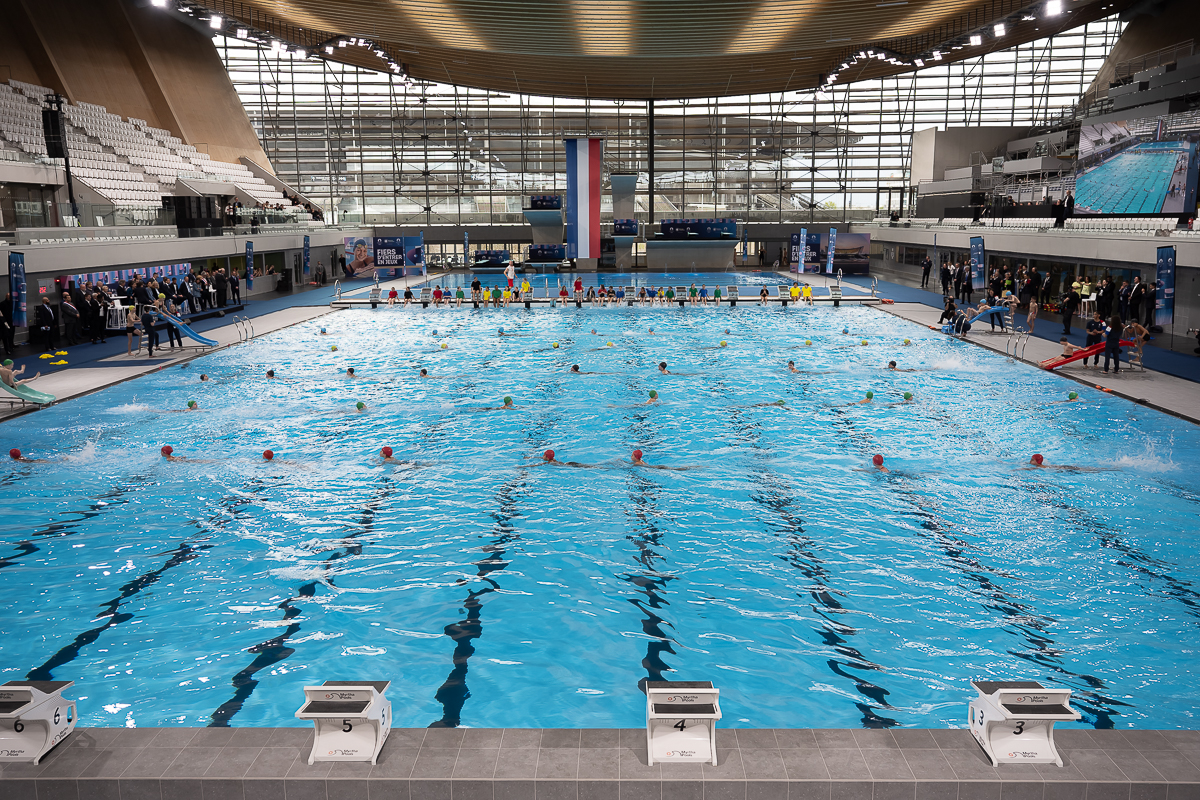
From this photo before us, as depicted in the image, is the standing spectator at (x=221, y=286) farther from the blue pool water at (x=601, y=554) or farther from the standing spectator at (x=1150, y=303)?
the standing spectator at (x=1150, y=303)

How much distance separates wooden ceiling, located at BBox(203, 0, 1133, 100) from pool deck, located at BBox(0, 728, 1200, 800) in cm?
2296

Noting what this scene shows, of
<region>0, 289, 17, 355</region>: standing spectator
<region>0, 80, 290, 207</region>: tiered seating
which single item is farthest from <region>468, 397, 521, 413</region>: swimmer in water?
<region>0, 80, 290, 207</region>: tiered seating

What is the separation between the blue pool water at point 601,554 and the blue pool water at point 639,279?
1930 centimetres

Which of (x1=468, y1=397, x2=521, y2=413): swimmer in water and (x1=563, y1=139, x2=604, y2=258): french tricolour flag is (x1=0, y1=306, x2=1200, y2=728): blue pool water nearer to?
(x1=468, y1=397, x2=521, y2=413): swimmer in water

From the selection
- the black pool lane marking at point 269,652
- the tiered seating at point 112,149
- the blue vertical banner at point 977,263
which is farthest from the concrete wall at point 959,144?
the black pool lane marking at point 269,652

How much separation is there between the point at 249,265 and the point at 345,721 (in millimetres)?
26309

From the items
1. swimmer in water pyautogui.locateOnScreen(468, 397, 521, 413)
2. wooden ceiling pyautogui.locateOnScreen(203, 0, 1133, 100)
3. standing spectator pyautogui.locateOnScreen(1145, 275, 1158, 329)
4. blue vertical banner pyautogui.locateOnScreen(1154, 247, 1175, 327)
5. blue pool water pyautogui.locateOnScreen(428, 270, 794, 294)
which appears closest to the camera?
swimmer in water pyautogui.locateOnScreen(468, 397, 521, 413)

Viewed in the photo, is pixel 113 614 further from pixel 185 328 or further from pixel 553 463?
pixel 185 328

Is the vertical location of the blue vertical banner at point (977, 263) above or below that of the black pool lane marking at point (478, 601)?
above

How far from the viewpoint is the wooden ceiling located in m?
24.1

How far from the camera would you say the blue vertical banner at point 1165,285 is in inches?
591

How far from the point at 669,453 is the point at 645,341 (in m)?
8.86

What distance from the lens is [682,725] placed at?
3.50 meters

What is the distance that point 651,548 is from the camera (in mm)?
7578
